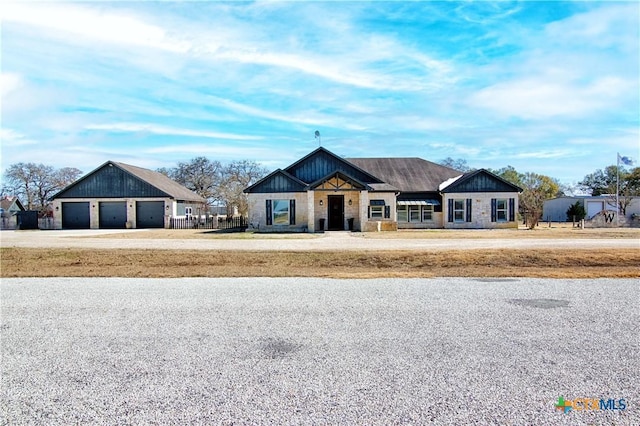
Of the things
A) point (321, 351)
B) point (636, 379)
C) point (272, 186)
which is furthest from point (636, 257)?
point (272, 186)

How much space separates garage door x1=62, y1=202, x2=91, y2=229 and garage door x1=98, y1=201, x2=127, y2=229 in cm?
108

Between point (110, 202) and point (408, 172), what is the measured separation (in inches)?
868

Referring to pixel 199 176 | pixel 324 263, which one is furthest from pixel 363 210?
pixel 199 176

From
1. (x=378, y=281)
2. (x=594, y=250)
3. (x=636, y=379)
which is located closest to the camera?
(x=636, y=379)

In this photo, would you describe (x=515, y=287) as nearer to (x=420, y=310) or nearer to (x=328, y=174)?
(x=420, y=310)

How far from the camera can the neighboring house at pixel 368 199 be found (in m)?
28.3

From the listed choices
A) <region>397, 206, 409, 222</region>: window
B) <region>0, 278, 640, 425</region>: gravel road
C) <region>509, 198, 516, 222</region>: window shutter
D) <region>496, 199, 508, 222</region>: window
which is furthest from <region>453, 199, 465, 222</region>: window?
<region>0, 278, 640, 425</region>: gravel road

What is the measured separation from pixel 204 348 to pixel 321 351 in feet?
4.62

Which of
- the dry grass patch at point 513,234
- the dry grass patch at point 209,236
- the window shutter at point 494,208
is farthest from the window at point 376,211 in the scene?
the window shutter at point 494,208

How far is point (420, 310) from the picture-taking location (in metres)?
7.54

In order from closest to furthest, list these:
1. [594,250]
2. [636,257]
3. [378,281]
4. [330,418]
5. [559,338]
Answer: [330,418]
[559,338]
[378,281]
[636,257]
[594,250]

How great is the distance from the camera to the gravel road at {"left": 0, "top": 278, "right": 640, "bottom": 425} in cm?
405

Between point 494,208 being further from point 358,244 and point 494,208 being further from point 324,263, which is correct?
point 324,263

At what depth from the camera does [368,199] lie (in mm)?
A: 29406
